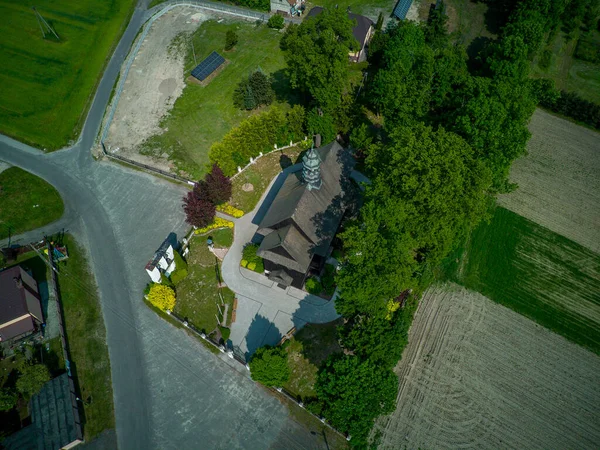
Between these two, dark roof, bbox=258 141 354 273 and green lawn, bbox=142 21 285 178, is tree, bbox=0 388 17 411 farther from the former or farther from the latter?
green lawn, bbox=142 21 285 178

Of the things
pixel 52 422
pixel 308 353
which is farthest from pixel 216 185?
pixel 52 422

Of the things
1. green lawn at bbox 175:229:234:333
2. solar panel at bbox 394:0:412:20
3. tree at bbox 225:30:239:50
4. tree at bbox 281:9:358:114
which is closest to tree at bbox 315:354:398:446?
green lawn at bbox 175:229:234:333

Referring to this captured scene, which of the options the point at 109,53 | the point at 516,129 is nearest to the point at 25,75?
the point at 109,53

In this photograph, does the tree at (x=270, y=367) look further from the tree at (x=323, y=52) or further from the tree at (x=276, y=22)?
the tree at (x=276, y=22)

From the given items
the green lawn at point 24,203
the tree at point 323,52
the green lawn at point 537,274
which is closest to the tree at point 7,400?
the green lawn at point 24,203

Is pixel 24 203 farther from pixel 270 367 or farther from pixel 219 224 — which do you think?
pixel 270 367

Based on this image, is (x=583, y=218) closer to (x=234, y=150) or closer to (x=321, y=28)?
(x=321, y=28)
